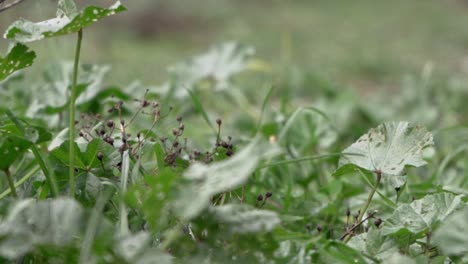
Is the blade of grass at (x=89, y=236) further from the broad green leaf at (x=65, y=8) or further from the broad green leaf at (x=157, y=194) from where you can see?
the broad green leaf at (x=65, y=8)

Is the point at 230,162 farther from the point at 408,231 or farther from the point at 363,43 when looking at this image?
the point at 363,43

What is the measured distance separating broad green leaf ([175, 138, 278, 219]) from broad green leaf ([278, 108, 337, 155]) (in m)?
0.95

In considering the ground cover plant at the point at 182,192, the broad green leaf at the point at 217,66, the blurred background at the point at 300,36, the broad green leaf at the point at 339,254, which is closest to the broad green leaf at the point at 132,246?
the ground cover plant at the point at 182,192

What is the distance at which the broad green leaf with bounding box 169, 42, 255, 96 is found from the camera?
1945 millimetres

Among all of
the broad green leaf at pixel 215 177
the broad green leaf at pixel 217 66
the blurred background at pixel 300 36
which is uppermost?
the broad green leaf at pixel 215 177

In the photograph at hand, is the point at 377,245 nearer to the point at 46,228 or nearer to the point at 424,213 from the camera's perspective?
the point at 424,213

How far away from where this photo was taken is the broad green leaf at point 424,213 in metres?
0.81

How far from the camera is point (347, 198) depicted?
124cm

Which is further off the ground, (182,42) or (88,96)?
(88,96)

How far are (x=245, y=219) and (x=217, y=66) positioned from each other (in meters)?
1.39

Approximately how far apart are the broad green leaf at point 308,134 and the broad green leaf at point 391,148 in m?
0.66

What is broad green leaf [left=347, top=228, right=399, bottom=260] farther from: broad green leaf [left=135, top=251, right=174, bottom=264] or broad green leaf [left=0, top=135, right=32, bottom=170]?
broad green leaf [left=0, top=135, right=32, bottom=170]

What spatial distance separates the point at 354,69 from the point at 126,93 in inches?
85.3

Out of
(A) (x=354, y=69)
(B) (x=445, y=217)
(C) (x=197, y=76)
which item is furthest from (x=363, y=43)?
→ (B) (x=445, y=217)
